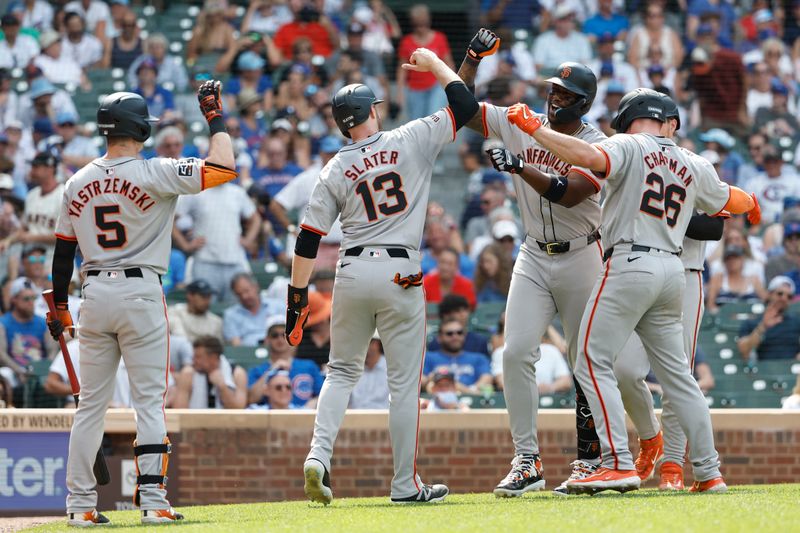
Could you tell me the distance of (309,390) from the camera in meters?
9.78

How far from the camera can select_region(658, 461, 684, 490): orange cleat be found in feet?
22.1

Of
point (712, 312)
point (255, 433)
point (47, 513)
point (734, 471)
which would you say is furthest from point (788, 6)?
point (47, 513)

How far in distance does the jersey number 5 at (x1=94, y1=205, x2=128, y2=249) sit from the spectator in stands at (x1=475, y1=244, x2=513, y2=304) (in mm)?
5679

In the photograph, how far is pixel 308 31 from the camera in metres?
14.7

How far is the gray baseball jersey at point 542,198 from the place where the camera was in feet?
20.7

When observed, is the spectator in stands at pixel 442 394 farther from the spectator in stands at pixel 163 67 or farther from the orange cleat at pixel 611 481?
the spectator in stands at pixel 163 67

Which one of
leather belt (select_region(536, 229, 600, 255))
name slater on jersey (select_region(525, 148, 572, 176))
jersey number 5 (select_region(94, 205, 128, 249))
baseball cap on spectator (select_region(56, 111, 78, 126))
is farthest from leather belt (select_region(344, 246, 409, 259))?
baseball cap on spectator (select_region(56, 111, 78, 126))

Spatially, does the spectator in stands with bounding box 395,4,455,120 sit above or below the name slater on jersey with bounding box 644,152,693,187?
above

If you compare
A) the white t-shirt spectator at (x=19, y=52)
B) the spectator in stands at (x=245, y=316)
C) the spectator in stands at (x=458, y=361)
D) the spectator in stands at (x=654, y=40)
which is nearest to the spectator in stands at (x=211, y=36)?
the white t-shirt spectator at (x=19, y=52)

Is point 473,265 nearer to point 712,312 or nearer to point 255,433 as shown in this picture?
point 712,312

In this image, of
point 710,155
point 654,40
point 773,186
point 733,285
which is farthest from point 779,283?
point 654,40

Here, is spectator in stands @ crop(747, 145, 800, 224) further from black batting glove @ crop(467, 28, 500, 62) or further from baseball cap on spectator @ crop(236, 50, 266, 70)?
black batting glove @ crop(467, 28, 500, 62)

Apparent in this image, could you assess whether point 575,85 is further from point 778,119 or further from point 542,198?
point 778,119

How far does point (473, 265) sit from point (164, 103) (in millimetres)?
3921
